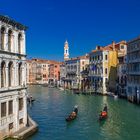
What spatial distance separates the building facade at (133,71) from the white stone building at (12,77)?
22541 millimetres

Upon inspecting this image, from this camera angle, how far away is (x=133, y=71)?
4297 cm

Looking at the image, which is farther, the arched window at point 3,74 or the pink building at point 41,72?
the pink building at point 41,72

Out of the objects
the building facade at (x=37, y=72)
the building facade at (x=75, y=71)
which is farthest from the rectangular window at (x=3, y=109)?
the building facade at (x=37, y=72)

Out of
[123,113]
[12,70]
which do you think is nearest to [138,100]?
[123,113]

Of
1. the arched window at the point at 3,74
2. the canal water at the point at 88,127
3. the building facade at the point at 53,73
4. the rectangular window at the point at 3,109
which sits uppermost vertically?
the building facade at the point at 53,73

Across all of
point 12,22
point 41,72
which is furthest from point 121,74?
point 41,72

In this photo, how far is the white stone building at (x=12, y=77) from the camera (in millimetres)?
16578

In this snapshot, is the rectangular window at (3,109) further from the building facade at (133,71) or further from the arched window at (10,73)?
the building facade at (133,71)

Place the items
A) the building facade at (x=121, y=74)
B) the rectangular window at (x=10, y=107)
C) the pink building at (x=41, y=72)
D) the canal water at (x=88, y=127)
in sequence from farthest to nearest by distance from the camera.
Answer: the pink building at (x=41, y=72) → the building facade at (x=121, y=74) → the canal water at (x=88, y=127) → the rectangular window at (x=10, y=107)

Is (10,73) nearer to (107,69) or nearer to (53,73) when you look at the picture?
(107,69)

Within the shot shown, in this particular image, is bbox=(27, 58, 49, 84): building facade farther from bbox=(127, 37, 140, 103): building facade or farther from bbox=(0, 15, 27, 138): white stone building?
bbox=(0, 15, 27, 138): white stone building

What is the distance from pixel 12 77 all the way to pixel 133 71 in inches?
1079

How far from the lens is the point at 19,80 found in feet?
60.8

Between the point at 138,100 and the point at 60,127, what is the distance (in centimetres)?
1782
